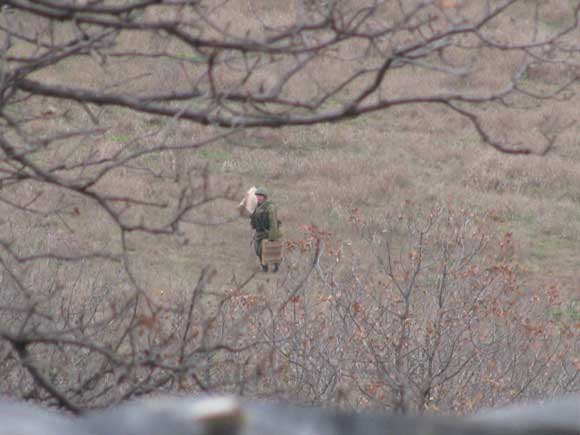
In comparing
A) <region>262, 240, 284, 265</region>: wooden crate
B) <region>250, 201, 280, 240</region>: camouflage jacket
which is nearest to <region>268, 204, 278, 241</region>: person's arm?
<region>250, 201, 280, 240</region>: camouflage jacket

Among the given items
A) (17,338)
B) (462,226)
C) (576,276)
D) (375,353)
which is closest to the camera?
(17,338)

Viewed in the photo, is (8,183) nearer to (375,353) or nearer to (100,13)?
(100,13)

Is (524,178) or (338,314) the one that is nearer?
(338,314)

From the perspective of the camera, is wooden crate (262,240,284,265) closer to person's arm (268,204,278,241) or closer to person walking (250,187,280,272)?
person walking (250,187,280,272)

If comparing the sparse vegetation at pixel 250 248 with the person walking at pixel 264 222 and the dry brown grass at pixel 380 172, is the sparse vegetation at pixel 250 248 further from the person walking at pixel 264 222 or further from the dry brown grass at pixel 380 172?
the person walking at pixel 264 222

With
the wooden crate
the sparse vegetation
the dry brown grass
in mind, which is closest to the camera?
the sparse vegetation

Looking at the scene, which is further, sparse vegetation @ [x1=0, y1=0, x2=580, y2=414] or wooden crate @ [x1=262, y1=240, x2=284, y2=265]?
wooden crate @ [x1=262, y1=240, x2=284, y2=265]

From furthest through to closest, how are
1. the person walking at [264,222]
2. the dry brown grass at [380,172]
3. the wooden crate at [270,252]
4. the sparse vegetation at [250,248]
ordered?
the dry brown grass at [380,172]
the wooden crate at [270,252]
the person walking at [264,222]
the sparse vegetation at [250,248]

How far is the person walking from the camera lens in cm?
1814

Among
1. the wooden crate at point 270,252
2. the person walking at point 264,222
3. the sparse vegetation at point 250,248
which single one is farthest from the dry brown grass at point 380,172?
the wooden crate at point 270,252

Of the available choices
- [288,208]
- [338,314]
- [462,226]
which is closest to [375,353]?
[338,314]

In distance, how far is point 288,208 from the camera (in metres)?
23.9

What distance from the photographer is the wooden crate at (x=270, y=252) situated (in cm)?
1830

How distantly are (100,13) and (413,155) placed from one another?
2434 centimetres
